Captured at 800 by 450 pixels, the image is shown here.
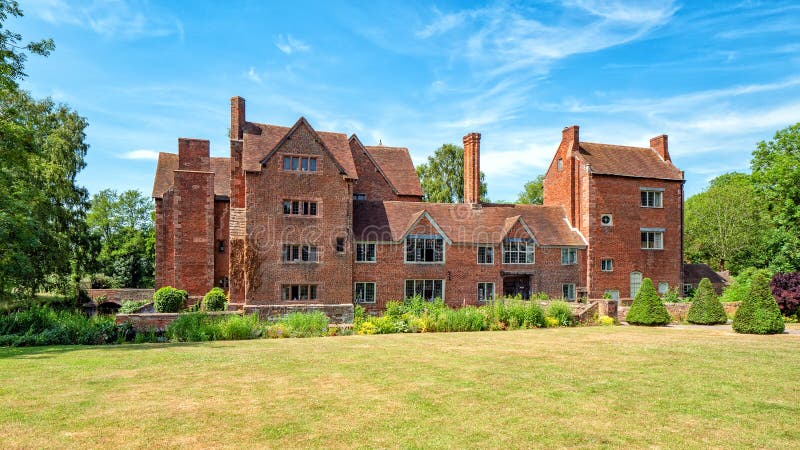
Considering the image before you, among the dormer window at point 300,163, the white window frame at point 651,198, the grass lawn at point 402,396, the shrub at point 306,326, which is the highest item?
the dormer window at point 300,163

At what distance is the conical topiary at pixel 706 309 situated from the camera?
26000 millimetres

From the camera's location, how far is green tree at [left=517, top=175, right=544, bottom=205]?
70.8 metres

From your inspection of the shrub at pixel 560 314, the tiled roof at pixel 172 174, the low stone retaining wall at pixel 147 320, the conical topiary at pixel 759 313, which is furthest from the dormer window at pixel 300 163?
the conical topiary at pixel 759 313

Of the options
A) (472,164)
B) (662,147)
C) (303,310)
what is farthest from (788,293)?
(303,310)

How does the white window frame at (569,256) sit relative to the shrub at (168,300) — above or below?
above

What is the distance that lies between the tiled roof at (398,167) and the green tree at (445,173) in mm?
19642

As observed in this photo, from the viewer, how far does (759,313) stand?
21734mm

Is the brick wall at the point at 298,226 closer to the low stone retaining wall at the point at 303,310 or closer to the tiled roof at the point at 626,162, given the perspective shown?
the low stone retaining wall at the point at 303,310

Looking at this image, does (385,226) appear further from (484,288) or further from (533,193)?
(533,193)

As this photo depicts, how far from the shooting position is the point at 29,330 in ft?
63.8

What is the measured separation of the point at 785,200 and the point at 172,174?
150 ft

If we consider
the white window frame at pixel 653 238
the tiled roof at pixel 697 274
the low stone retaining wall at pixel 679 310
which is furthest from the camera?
the tiled roof at pixel 697 274

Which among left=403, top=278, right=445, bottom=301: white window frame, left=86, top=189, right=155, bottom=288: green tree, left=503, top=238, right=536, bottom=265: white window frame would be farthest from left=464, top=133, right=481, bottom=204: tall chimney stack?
left=86, top=189, right=155, bottom=288: green tree

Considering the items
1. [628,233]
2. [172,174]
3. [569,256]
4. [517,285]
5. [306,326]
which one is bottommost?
[306,326]
